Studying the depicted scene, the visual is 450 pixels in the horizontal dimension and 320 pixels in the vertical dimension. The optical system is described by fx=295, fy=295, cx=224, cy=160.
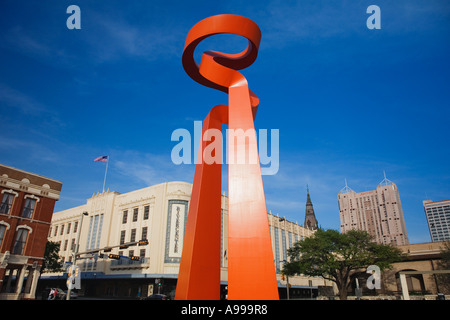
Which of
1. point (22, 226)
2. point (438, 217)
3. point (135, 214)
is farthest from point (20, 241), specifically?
point (438, 217)

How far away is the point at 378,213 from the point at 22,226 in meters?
158

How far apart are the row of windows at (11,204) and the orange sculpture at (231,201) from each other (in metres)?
25.4

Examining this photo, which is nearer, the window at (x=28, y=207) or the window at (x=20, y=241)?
the window at (x=20, y=241)

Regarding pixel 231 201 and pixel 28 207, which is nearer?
→ pixel 231 201

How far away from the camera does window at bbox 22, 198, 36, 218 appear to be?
29312mm

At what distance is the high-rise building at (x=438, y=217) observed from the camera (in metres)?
167

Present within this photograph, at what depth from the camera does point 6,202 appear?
92.3 ft

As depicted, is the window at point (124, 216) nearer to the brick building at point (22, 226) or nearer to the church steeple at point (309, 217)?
the brick building at point (22, 226)

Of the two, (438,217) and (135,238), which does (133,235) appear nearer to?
(135,238)

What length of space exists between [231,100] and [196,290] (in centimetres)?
729

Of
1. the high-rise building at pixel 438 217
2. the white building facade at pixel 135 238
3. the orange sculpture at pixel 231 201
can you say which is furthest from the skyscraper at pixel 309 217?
the orange sculpture at pixel 231 201

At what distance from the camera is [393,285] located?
136ft

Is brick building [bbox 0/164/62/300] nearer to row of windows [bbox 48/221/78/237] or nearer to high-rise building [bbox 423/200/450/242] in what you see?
row of windows [bbox 48/221/78/237]

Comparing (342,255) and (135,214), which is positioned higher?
(135,214)
